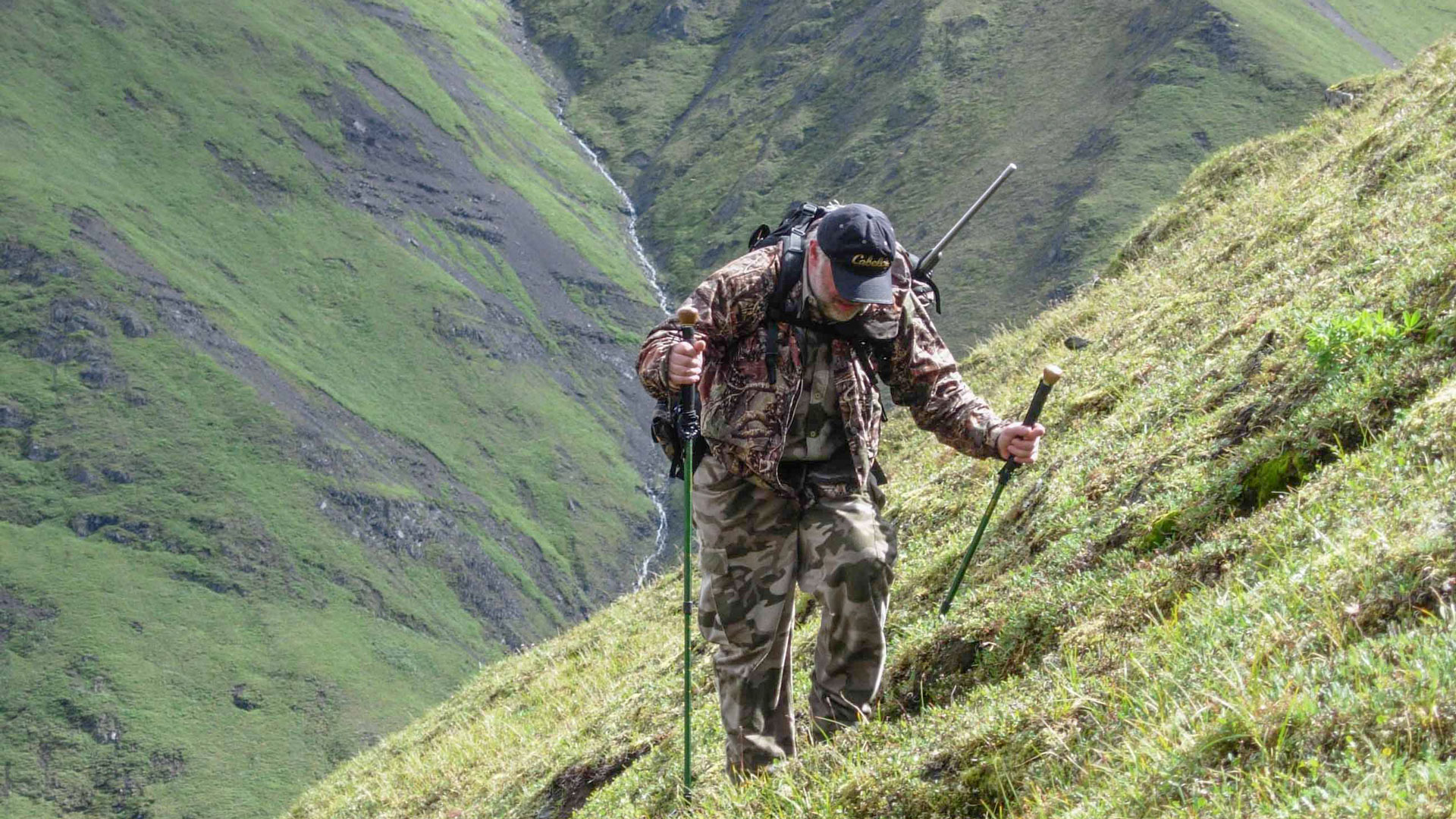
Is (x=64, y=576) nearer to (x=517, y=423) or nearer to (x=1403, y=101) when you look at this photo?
(x=517, y=423)

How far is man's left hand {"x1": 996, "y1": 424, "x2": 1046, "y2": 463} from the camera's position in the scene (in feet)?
22.4

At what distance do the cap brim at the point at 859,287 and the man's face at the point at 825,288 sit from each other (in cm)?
6

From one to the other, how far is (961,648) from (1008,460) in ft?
3.95

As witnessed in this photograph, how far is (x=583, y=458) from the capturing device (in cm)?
17738

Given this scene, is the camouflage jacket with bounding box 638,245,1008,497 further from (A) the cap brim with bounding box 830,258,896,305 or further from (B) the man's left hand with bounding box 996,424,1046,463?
(A) the cap brim with bounding box 830,258,896,305

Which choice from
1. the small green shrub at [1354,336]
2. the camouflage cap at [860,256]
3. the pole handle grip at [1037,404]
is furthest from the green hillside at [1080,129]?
the camouflage cap at [860,256]

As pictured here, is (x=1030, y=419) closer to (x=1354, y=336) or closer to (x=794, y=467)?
(x=794, y=467)

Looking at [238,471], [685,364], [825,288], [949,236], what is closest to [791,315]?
[825,288]

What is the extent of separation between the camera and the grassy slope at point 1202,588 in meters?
4.07

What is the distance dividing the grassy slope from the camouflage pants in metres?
0.36

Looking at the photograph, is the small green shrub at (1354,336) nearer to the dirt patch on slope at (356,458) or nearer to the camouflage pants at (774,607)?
the camouflage pants at (774,607)

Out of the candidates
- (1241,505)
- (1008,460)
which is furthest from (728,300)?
(1241,505)

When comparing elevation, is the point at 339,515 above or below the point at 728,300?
below

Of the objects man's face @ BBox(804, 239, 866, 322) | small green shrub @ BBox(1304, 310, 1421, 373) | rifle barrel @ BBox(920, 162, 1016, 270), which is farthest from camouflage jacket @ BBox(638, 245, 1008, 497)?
small green shrub @ BBox(1304, 310, 1421, 373)
